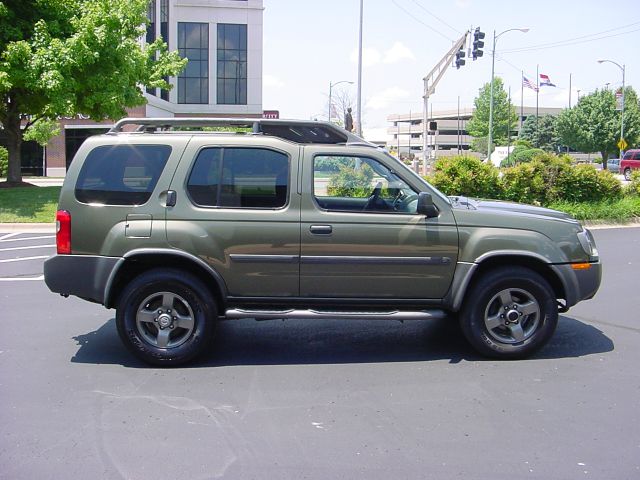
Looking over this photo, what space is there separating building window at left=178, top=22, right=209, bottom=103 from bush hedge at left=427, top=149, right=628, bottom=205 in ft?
132

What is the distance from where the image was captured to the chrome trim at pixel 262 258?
5.84 meters

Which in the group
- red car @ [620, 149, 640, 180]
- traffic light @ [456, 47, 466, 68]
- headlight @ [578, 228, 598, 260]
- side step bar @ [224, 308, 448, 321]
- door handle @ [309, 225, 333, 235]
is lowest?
side step bar @ [224, 308, 448, 321]

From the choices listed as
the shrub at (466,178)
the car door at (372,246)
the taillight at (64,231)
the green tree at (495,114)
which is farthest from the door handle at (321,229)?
the green tree at (495,114)

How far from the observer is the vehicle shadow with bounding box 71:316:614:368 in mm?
6223

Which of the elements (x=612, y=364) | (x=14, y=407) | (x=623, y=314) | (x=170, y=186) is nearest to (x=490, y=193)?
(x=623, y=314)

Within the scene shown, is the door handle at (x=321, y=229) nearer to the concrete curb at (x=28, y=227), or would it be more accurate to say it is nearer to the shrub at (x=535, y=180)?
the shrub at (x=535, y=180)

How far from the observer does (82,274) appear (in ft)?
19.3

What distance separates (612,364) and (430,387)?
1798mm

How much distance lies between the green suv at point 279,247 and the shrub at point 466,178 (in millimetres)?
11145

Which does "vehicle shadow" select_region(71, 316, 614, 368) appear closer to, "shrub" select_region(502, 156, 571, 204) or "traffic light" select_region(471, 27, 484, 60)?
"shrub" select_region(502, 156, 571, 204)

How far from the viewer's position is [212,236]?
582cm

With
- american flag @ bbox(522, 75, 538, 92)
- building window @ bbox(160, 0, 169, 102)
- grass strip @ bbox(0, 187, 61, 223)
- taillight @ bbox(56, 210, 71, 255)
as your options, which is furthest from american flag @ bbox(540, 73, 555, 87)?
taillight @ bbox(56, 210, 71, 255)

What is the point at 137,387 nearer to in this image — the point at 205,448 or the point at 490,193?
the point at 205,448

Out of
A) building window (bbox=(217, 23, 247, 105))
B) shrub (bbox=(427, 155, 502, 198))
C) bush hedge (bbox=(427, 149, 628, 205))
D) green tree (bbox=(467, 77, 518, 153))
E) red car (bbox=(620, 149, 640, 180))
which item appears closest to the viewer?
shrub (bbox=(427, 155, 502, 198))
